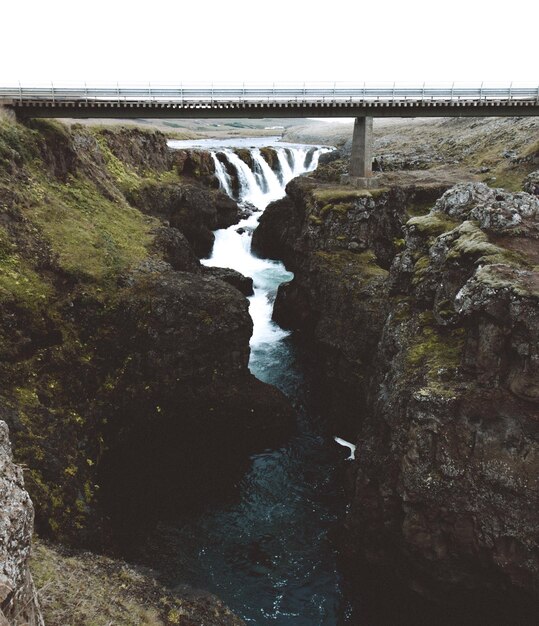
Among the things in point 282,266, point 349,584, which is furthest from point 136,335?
→ point 282,266

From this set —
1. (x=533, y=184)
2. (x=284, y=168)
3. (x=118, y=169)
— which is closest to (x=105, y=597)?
(x=533, y=184)

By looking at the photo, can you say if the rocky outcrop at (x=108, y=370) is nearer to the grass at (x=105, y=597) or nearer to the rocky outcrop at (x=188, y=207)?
the grass at (x=105, y=597)

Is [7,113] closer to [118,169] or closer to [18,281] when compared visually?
[118,169]

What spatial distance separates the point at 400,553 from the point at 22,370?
59.9 feet

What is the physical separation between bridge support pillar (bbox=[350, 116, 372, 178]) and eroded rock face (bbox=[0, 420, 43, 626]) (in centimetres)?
4763

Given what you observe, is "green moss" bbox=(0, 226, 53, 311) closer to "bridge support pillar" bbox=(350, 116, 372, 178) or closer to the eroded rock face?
the eroded rock face

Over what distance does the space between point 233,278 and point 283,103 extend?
19825 mm

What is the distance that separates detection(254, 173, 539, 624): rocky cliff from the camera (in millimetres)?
15305

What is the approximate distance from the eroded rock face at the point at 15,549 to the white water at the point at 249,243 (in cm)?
2484

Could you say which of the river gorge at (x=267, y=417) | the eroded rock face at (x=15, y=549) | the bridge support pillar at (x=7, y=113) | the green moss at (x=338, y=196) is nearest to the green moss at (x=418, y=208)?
the river gorge at (x=267, y=417)

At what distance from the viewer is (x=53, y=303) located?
2425 cm

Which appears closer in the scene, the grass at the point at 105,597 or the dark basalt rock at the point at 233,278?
the grass at the point at 105,597

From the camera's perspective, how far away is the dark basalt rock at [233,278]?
137ft

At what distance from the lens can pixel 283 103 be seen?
47781 mm
